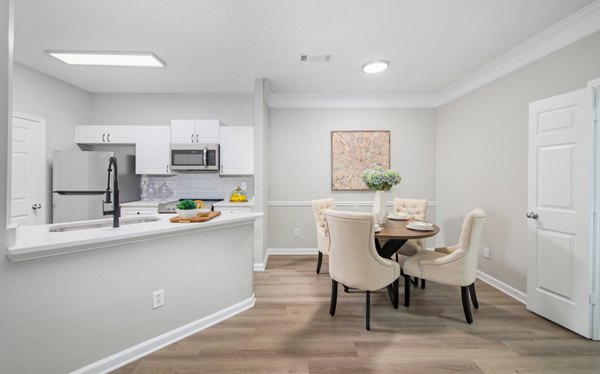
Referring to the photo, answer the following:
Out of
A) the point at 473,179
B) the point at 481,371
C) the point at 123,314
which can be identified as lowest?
the point at 481,371

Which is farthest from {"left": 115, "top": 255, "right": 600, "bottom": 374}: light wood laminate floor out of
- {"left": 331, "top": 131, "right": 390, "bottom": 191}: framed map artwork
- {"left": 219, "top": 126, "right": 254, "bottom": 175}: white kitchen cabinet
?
{"left": 331, "top": 131, "right": 390, "bottom": 191}: framed map artwork

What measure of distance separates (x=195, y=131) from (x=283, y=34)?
2126mm

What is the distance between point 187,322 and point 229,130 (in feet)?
8.69

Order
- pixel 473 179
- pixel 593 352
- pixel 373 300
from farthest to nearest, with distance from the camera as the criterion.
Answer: pixel 473 179, pixel 373 300, pixel 593 352

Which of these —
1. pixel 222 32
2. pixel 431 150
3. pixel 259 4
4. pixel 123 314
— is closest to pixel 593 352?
pixel 431 150

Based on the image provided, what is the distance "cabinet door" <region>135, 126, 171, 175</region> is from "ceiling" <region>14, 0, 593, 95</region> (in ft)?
2.43

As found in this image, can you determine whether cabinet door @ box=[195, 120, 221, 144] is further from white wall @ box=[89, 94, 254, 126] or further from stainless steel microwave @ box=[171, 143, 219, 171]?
white wall @ box=[89, 94, 254, 126]

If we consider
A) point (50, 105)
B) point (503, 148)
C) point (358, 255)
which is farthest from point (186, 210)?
point (503, 148)

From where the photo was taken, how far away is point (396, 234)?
2248mm

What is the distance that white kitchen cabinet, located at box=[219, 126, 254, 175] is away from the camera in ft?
12.4

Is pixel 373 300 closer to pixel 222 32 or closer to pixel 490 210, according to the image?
pixel 490 210

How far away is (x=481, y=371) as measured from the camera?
65.2 inches

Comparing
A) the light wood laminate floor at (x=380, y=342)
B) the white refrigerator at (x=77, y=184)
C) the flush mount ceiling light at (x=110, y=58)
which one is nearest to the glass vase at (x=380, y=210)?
the light wood laminate floor at (x=380, y=342)

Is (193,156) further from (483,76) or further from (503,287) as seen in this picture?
(503,287)
